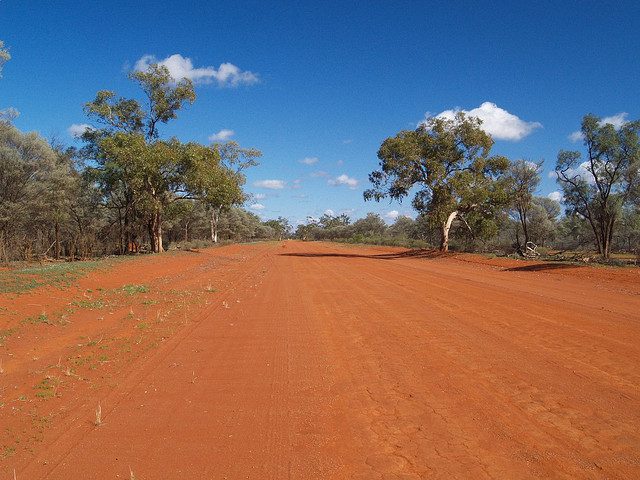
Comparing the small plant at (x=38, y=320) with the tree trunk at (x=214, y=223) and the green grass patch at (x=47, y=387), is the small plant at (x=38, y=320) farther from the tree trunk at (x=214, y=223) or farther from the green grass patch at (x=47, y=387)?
the tree trunk at (x=214, y=223)

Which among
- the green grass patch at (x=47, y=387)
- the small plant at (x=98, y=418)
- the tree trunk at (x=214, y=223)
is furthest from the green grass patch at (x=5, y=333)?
the tree trunk at (x=214, y=223)

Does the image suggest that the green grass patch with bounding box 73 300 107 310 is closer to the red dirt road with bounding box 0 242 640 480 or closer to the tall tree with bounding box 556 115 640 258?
the red dirt road with bounding box 0 242 640 480

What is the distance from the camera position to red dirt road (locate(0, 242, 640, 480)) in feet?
12.2

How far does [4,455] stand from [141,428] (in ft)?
3.92

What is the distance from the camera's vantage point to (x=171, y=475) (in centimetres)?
359

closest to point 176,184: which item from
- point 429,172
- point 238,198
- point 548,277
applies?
point 238,198

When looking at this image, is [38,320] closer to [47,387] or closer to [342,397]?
[47,387]

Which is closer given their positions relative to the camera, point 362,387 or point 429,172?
point 362,387

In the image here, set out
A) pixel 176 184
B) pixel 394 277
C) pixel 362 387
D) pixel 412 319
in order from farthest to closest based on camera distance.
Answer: pixel 176 184
pixel 394 277
pixel 412 319
pixel 362 387

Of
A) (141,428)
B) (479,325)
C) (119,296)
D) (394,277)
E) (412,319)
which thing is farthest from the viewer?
(394,277)

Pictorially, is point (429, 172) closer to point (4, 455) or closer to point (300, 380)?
point (300, 380)

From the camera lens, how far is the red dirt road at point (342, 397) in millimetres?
3715

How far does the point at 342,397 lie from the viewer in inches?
197

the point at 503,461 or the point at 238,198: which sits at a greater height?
the point at 238,198
